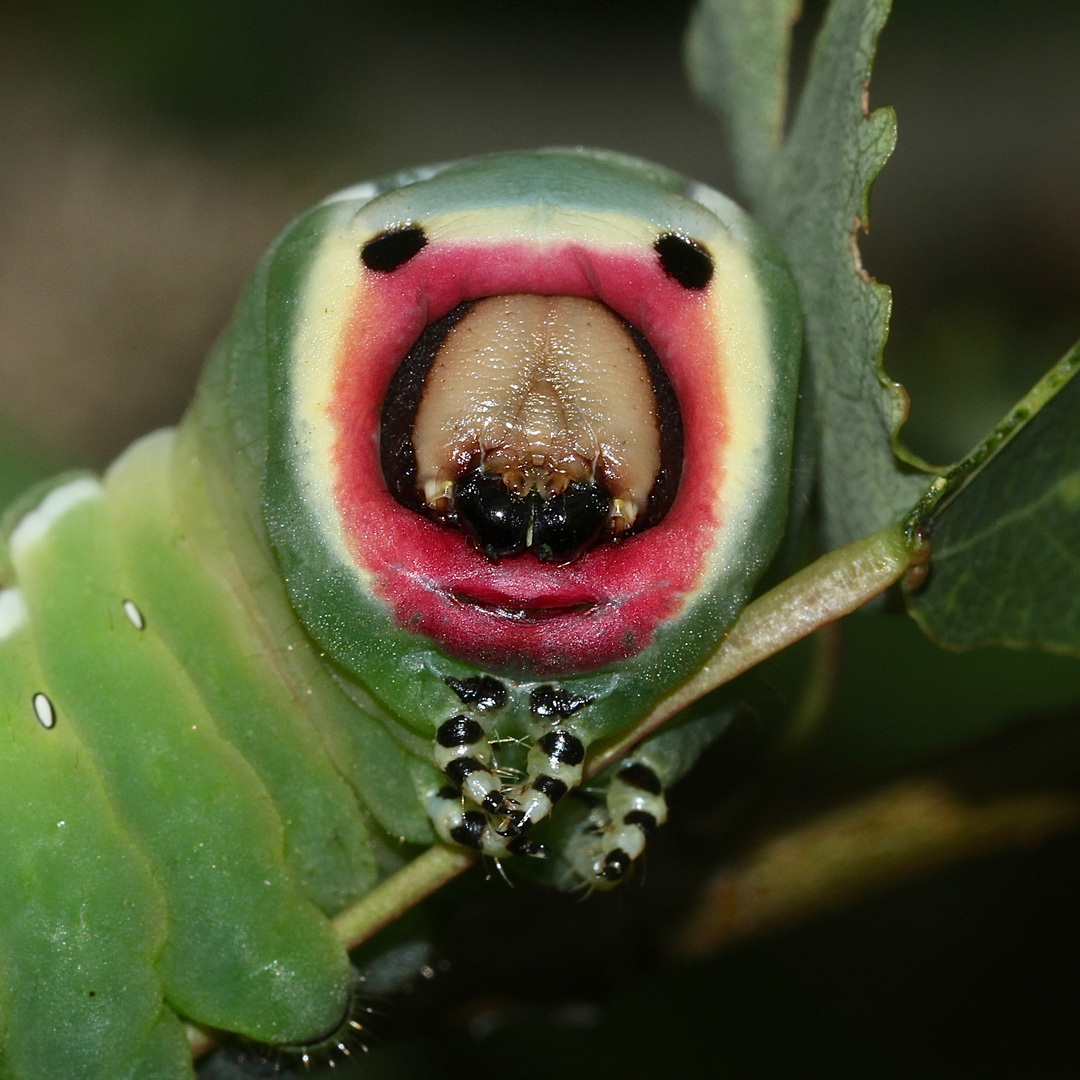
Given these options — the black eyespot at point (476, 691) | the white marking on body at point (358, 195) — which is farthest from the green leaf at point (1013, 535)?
the white marking on body at point (358, 195)

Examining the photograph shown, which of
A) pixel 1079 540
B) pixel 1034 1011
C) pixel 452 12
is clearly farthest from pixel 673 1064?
pixel 452 12

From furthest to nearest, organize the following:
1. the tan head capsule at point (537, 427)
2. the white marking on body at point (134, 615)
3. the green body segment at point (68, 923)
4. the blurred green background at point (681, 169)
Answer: the blurred green background at point (681, 169) → the white marking on body at point (134, 615) → the green body segment at point (68, 923) → the tan head capsule at point (537, 427)

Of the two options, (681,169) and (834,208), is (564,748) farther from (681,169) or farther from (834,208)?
(681,169)

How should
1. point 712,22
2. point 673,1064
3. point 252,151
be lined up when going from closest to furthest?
1. point 712,22
2. point 673,1064
3. point 252,151

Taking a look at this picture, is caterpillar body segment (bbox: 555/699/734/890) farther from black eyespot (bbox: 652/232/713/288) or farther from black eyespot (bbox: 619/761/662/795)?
black eyespot (bbox: 652/232/713/288)

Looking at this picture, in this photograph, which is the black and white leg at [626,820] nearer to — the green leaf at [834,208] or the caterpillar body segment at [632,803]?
the caterpillar body segment at [632,803]

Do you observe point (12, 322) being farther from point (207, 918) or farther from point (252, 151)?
point (207, 918)

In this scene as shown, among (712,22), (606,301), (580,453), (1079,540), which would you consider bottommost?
(1079,540)
